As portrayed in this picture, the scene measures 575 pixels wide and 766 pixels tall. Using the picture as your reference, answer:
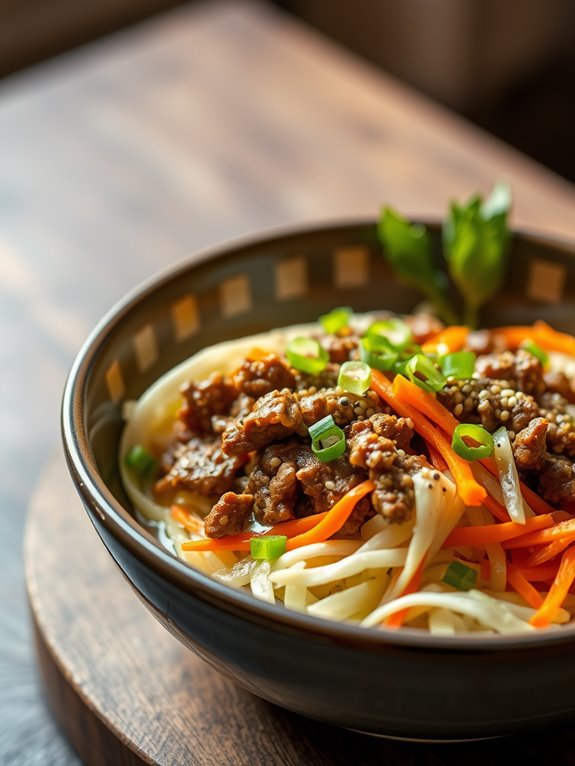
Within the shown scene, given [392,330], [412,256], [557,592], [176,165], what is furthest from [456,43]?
[557,592]

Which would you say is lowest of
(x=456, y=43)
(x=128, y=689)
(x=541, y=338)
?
(x=456, y=43)

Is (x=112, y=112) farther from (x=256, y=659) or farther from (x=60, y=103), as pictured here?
(x=256, y=659)

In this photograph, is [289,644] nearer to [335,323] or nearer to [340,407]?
[340,407]

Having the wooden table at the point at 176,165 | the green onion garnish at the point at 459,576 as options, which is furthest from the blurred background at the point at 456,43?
the green onion garnish at the point at 459,576

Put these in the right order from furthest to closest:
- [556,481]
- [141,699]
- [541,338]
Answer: [541,338] < [141,699] < [556,481]

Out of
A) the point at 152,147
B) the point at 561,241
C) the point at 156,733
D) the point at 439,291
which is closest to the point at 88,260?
the point at 152,147

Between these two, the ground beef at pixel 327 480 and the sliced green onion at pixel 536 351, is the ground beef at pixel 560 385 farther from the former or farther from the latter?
the ground beef at pixel 327 480

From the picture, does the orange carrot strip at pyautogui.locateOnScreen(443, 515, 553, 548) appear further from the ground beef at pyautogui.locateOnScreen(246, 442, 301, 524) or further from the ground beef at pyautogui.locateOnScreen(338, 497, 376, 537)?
the ground beef at pyautogui.locateOnScreen(246, 442, 301, 524)
